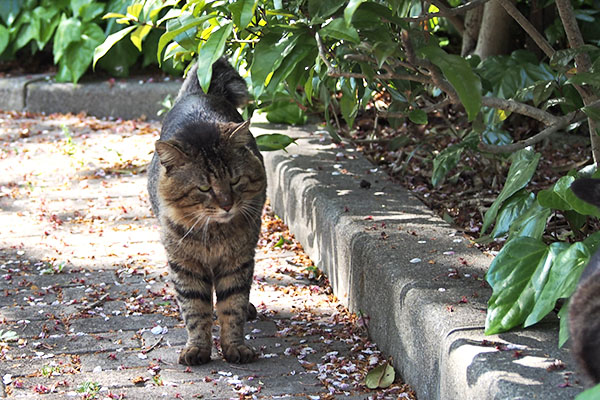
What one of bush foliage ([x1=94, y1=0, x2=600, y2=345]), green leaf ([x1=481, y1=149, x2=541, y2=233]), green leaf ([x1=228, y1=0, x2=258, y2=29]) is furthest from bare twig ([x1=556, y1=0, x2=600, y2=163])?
green leaf ([x1=228, y1=0, x2=258, y2=29])

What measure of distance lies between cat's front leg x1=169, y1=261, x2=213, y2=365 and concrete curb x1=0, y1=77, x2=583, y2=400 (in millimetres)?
666

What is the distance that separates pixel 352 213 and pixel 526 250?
137cm

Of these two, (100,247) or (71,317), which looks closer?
(71,317)

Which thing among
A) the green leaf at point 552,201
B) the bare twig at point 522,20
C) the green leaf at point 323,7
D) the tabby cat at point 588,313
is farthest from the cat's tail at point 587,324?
the bare twig at point 522,20

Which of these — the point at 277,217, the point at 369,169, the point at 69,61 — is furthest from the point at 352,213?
the point at 69,61

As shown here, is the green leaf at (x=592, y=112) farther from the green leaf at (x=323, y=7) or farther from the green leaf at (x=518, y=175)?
the green leaf at (x=323, y=7)

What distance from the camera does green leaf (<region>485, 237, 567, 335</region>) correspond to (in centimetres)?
284

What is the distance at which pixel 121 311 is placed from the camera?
4.14 meters

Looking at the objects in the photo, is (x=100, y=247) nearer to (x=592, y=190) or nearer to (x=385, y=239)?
(x=385, y=239)

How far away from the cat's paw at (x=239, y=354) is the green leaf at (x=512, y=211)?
110cm

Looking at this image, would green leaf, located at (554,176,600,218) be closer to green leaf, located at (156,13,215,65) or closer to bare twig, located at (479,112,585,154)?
bare twig, located at (479,112,585,154)

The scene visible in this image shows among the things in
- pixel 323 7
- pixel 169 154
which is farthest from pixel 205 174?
pixel 323 7

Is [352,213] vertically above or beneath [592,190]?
beneath

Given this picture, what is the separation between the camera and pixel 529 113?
3.51 metres
